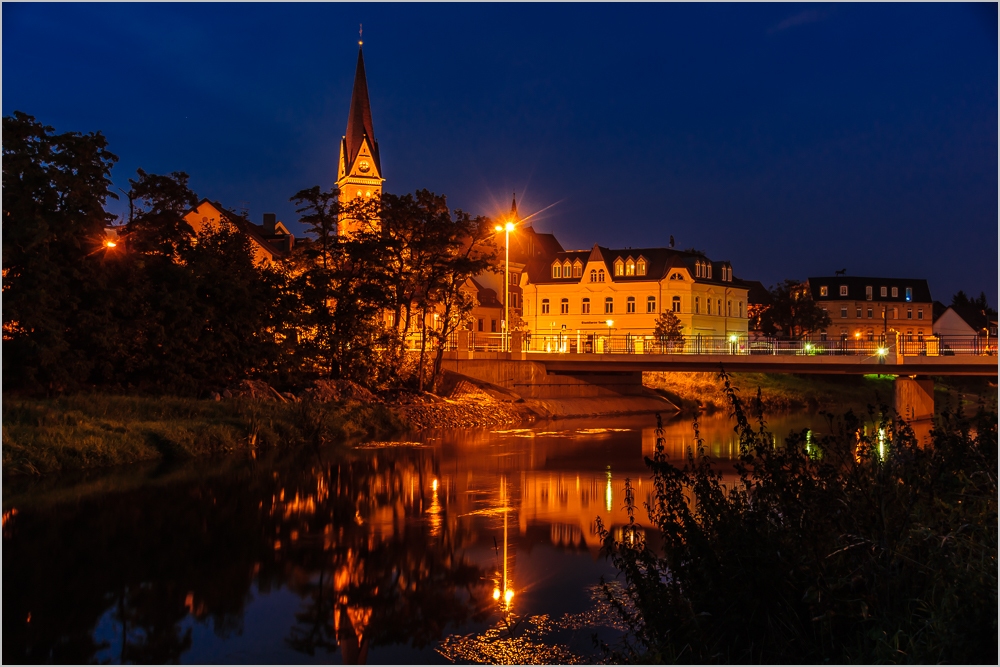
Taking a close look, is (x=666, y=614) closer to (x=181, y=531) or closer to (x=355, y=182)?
(x=181, y=531)

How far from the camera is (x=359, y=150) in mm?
91562

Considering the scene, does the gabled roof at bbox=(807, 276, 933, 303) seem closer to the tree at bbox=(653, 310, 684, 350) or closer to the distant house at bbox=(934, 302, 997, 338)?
the distant house at bbox=(934, 302, 997, 338)

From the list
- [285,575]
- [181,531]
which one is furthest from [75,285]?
[285,575]

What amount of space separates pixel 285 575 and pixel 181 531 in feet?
13.6

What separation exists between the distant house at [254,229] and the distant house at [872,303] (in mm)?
65307

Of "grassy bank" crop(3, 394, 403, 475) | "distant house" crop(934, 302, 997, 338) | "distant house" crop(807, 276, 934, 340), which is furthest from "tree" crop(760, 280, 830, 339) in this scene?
"grassy bank" crop(3, 394, 403, 475)

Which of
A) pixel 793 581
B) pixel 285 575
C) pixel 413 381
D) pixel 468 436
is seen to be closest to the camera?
pixel 793 581

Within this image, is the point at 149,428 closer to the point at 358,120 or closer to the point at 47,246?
the point at 47,246

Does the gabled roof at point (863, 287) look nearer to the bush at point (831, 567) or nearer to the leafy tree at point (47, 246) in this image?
the leafy tree at point (47, 246)

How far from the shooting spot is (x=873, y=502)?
28.2 feet

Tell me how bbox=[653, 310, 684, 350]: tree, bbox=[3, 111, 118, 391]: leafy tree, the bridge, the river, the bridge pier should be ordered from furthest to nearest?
bbox=[653, 310, 684, 350]: tree
the bridge pier
the bridge
bbox=[3, 111, 118, 391]: leafy tree
the river

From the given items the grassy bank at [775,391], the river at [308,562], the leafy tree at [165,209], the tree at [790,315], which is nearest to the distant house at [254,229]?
the leafy tree at [165,209]

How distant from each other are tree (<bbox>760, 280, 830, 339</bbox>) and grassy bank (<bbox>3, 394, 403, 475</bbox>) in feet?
222

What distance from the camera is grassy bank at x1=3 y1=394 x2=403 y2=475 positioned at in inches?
914
